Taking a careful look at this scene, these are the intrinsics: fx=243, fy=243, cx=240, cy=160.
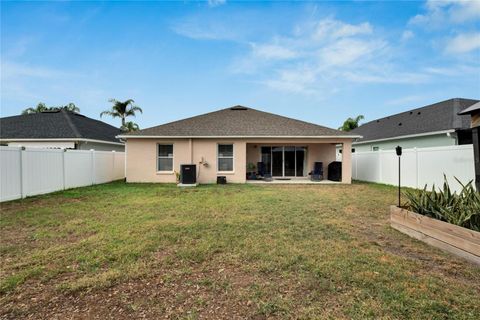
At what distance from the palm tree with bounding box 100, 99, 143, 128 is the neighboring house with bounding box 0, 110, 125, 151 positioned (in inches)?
362

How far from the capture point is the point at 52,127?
1705 cm

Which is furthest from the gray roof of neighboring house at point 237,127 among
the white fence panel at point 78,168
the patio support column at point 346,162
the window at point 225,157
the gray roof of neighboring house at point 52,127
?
the gray roof of neighboring house at point 52,127

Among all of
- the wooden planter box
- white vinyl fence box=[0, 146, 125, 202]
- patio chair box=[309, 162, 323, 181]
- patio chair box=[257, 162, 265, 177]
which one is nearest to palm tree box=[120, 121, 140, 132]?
white vinyl fence box=[0, 146, 125, 202]

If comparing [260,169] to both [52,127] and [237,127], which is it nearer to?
[237,127]

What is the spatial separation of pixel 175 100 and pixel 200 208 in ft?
45.4

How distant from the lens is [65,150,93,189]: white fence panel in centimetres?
1085

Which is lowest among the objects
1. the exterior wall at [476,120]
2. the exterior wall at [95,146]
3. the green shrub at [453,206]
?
the green shrub at [453,206]

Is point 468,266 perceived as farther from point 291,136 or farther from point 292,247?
point 291,136

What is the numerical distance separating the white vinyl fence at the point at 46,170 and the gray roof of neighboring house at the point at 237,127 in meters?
2.56

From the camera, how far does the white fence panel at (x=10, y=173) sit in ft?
25.0

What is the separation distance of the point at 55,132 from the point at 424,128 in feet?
78.7

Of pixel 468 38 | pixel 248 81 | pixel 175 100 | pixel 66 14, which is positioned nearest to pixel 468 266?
pixel 468 38

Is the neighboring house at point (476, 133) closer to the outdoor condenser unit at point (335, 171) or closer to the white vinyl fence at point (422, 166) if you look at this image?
the white vinyl fence at point (422, 166)

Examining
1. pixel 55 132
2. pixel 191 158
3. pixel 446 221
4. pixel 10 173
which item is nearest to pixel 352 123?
pixel 191 158
